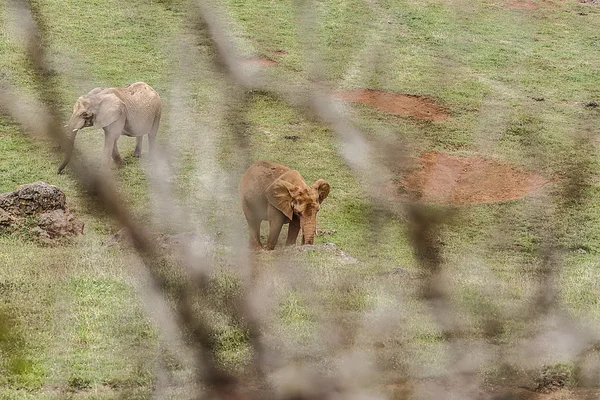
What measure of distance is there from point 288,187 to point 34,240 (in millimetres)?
3469

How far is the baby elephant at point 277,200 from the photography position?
44.1 ft

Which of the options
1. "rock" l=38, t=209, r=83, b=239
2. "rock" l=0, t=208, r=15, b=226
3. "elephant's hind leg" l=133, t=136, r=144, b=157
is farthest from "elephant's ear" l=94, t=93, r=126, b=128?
Answer: "rock" l=0, t=208, r=15, b=226

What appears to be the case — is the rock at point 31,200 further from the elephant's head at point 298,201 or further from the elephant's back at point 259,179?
the elephant's head at point 298,201

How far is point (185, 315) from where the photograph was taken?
168 centimetres

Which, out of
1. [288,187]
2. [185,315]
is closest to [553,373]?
[185,315]

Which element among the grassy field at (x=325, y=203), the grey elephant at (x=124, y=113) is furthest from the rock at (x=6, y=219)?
the grey elephant at (x=124, y=113)

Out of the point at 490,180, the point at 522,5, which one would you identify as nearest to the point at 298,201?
the point at 490,180

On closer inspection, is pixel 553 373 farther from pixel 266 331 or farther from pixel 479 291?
pixel 479 291

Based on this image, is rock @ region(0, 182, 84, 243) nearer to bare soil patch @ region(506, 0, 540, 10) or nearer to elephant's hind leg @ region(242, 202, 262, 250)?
elephant's hind leg @ region(242, 202, 262, 250)

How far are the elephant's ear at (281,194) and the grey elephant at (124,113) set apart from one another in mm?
3338

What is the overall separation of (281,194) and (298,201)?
11.0 inches

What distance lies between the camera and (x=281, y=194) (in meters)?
13.4

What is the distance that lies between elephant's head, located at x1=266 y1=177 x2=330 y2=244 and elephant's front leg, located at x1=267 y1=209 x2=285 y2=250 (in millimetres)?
159

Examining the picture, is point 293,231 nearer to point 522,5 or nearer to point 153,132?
point 153,132
